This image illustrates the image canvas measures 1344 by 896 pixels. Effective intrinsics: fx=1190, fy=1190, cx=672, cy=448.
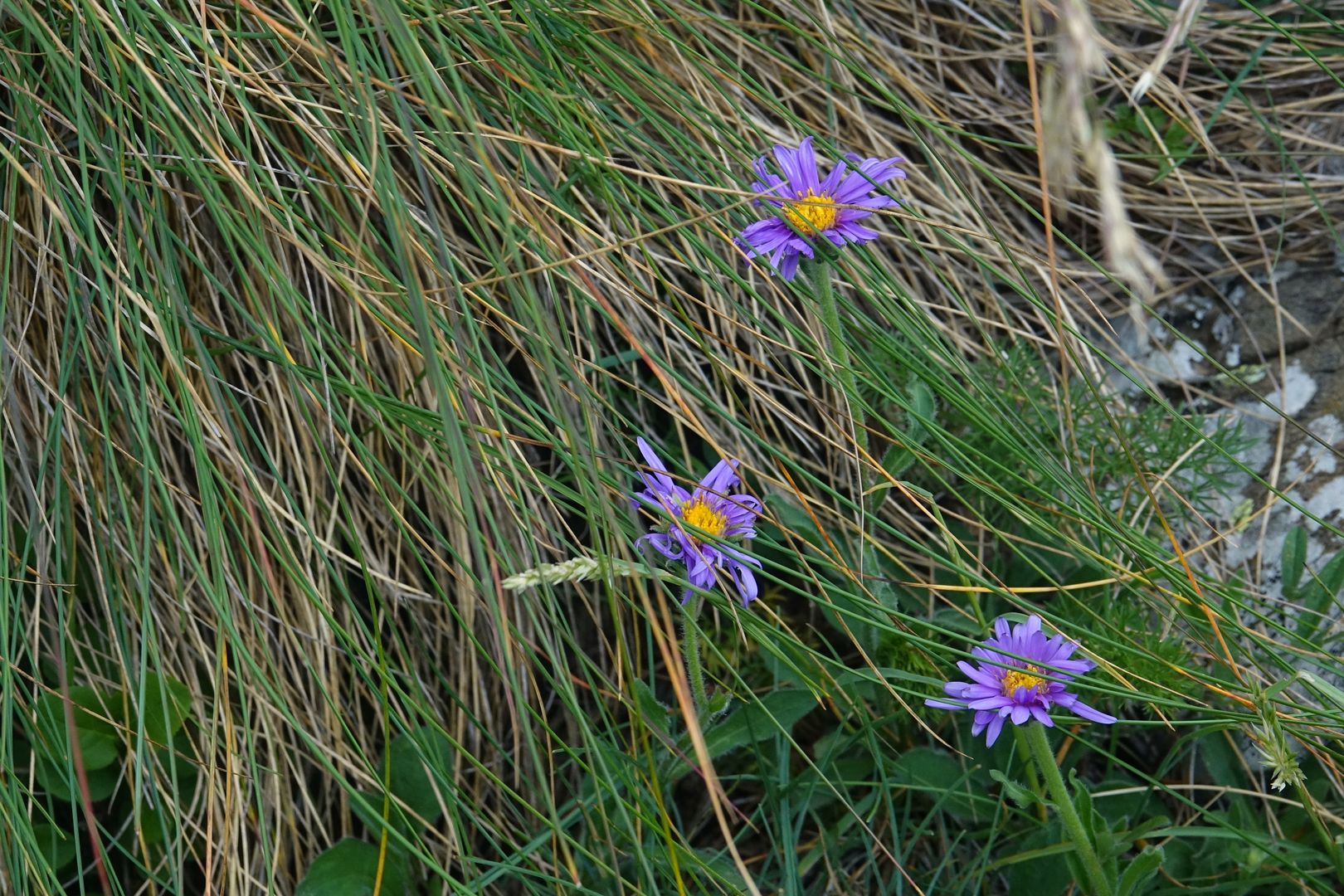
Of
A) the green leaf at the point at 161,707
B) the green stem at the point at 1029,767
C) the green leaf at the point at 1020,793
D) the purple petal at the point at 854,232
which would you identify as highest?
the purple petal at the point at 854,232

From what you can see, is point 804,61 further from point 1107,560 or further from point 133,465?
point 133,465

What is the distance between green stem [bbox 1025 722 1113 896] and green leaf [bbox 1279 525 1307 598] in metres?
0.48

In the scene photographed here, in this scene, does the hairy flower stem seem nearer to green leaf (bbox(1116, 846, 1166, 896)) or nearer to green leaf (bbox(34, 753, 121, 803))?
green leaf (bbox(1116, 846, 1166, 896))

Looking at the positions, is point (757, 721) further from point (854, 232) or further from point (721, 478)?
point (854, 232)

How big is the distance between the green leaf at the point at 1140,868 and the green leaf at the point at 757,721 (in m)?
0.34

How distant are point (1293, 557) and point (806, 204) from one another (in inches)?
29.0

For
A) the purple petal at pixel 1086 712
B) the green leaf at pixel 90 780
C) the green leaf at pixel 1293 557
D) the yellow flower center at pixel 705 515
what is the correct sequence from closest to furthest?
the purple petal at pixel 1086 712 < the yellow flower center at pixel 705 515 < the green leaf at pixel 90 780 < the green leaf at pixel 1293 557

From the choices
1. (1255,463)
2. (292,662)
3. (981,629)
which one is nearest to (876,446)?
(981,629)

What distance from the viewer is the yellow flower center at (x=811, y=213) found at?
1.16 meters

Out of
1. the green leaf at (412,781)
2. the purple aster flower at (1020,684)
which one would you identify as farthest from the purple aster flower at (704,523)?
the green leaf at (412,781)

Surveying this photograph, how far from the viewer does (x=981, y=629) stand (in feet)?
4.12

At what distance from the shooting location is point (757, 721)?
1292 millimetres

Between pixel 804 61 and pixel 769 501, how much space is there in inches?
28.5

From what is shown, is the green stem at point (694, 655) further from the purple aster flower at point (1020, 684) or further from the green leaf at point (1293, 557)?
the green leaf at point (1293, 557)
